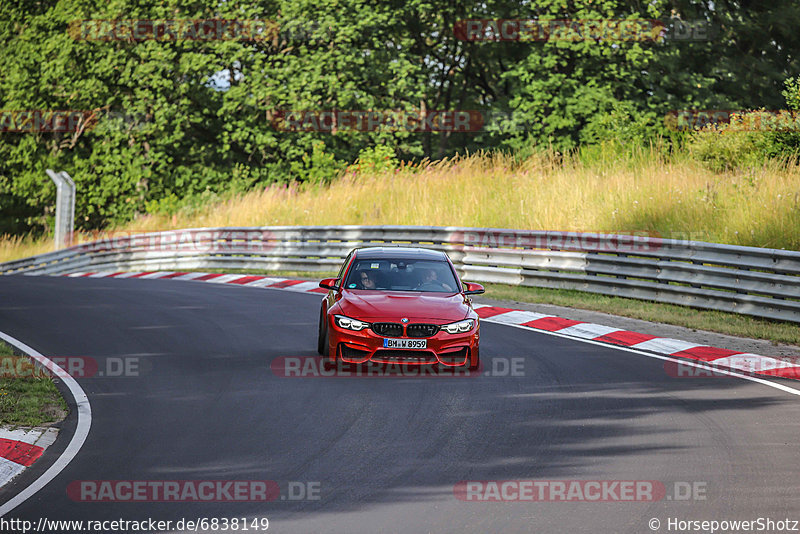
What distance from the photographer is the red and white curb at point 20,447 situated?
789 centimetres

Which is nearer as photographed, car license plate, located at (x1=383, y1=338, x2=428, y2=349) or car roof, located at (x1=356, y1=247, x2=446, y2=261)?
car license plate, located at (x1=383, y1=338, x2=428, y2=349)

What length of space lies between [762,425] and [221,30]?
37.0 meters

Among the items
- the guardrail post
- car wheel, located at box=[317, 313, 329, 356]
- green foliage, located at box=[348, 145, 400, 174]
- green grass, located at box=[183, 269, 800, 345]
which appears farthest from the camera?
the guardrail post

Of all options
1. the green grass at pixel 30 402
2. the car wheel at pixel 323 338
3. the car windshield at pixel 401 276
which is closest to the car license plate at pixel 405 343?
the car wheel at pixel 323 338

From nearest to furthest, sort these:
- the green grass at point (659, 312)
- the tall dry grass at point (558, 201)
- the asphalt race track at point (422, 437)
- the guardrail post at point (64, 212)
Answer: the asphalt race track at point (422, 437), the green grass at point (659, 312), the tall dry grass at point (558, 201), the guardrail post at point (64, 212)

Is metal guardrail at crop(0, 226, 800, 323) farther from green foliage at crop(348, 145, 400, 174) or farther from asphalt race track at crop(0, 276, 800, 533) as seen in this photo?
green foliage at crop(348, 145, 400, 174)

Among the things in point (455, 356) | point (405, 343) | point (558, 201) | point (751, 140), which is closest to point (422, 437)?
point (405, 343)

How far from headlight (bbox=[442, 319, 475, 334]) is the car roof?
5.44 ft

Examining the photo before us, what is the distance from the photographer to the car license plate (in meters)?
11.8

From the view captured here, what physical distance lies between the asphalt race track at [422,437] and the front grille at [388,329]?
0.53 meters

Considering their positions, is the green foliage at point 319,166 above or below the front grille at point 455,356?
above

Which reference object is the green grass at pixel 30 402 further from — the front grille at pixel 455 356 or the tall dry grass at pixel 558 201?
the tall dry grass at pixel 558 201

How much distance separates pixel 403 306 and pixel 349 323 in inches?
26.4

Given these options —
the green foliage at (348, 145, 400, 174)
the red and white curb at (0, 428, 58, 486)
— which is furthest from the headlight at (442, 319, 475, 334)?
the green foliage at (348, 145, 400, 174)
